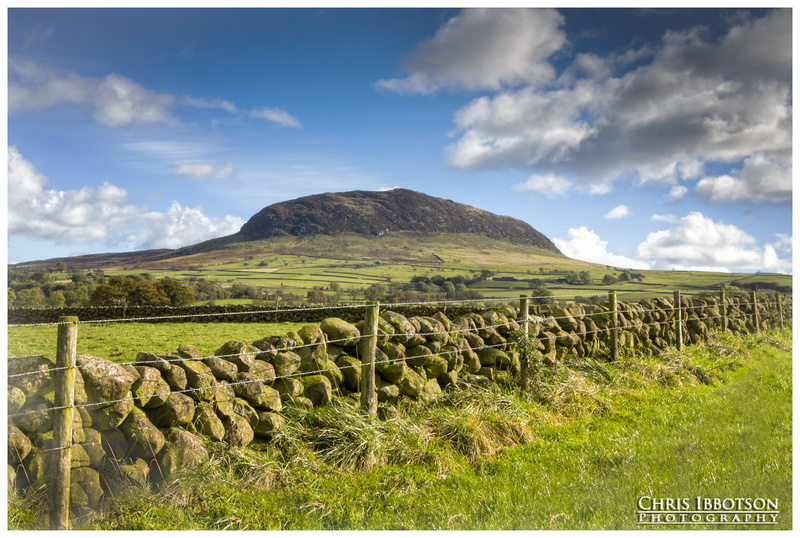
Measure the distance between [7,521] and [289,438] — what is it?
2.40 meters

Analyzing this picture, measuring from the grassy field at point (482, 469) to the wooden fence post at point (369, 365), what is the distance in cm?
33

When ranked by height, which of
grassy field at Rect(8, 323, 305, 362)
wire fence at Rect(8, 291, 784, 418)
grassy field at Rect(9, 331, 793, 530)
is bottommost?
grassy field at Rect(8, 323, 305, 362)

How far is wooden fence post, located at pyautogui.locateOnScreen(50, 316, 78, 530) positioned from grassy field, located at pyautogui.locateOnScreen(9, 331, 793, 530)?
0.17 metres

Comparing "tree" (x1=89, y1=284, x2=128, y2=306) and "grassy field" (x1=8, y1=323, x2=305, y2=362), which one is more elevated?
"tree" (x1=89, y1=284, x2=128, y2=306)

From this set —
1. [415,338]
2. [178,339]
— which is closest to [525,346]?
[415,338]

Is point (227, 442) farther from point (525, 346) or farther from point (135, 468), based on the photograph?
point (525, 346)

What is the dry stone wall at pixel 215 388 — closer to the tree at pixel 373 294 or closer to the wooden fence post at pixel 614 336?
the wooden fence post at pixel 614 336

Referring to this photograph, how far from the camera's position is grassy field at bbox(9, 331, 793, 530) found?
407cm

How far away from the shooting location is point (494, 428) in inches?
233

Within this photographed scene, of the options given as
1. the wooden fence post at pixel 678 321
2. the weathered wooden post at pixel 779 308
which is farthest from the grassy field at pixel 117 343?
the weathered wooden post at pixel 779 308

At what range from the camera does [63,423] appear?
12.8ft

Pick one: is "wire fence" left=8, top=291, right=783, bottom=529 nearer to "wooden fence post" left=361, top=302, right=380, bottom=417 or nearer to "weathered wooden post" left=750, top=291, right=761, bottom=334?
"wooden fence post" left=361, top=302, right=380, bottom=417

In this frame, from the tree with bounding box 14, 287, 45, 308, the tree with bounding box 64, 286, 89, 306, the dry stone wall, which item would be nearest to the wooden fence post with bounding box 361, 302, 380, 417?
the dry stone wall

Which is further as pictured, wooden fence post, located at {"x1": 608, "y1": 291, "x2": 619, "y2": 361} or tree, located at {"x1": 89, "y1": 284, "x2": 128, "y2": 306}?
tree, located at {"x1": 89, "y1": 284, "x2": 128, "y2": 306}
